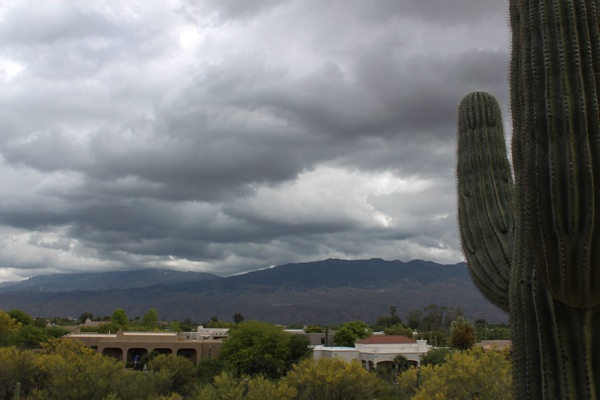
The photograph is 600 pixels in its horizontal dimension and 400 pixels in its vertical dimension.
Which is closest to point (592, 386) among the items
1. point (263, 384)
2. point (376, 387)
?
point (263, 384)

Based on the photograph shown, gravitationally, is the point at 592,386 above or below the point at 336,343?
above

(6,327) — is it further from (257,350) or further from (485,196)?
(485,196)

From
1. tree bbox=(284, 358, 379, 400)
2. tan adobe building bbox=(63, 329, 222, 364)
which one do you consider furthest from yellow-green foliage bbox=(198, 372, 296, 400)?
tan adobe building bbox=(63, 329, 222, 364)

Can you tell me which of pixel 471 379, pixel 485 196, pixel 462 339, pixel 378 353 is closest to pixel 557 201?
pixel 485 196

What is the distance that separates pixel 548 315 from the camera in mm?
6441

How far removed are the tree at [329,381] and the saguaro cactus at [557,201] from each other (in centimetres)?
1838

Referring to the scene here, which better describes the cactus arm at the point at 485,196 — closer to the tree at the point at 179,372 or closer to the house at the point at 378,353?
the tree at the point at 179,372

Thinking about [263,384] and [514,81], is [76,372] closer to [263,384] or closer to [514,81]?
[263,384]

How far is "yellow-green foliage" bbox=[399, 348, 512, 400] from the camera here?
51.0 ft

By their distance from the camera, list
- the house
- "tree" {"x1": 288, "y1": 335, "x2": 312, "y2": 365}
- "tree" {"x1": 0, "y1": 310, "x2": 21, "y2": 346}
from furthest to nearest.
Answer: "tree" {"x1": 0, "y1": 310, "x2": 21, "y2": 346} < the house < "tree" {"x1": 288, "y1": 335, "x2": 312, "y2": 365}

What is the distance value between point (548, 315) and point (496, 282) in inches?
144

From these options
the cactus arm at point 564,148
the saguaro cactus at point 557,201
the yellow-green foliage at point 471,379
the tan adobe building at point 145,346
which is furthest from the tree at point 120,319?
the cactus arm at point 564,148

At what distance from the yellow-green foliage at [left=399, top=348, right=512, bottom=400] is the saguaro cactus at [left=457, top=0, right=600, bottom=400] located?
9.14 m

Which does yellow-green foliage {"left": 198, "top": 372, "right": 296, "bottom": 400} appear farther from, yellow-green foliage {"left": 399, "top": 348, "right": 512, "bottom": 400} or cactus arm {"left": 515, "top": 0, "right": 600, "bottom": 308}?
cactus arm {"left": 515, "top": 0, "right": 600, "bottom": 308}
